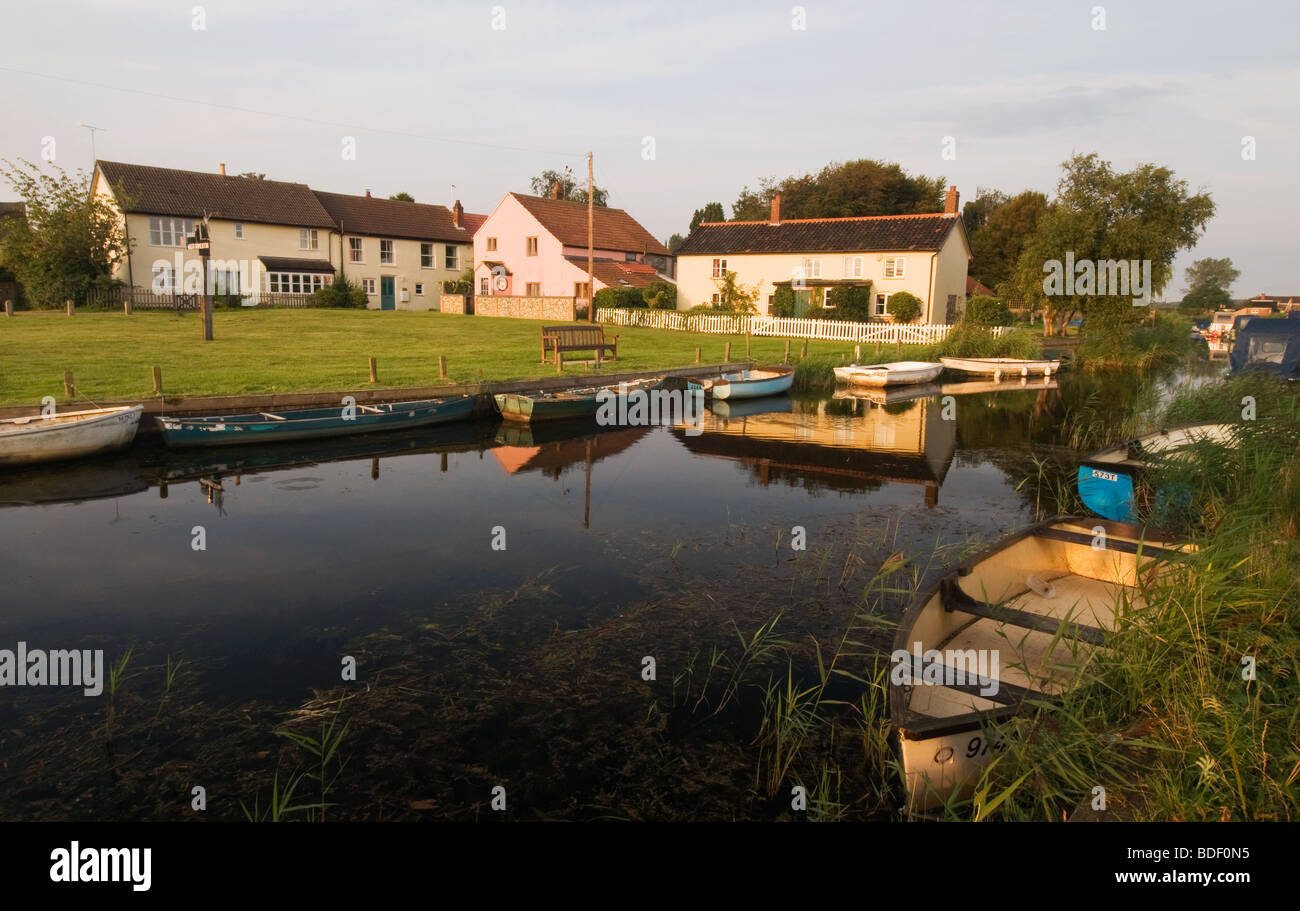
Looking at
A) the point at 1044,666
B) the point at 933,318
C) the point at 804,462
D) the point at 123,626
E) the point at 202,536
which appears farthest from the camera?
the point at 933,318

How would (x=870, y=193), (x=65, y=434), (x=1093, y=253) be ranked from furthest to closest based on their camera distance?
(x=870, y=193)
(x=1093, y=253)
(x=65, y=434)

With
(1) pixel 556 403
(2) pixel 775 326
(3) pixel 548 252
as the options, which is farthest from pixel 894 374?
(3) pixel 548 252

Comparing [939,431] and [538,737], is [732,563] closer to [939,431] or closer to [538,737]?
[538,737]

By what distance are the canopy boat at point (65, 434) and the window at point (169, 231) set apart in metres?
35.8

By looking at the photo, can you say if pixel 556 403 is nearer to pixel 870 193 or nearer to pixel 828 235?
pixel 828 235

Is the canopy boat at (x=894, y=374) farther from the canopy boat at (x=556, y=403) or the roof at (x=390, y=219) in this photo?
the roof at (x=390, y=219)

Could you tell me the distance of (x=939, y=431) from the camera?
2039 cm

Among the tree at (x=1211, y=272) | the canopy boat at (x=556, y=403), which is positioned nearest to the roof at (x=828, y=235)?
the canopy boat at (x=556, y=403)

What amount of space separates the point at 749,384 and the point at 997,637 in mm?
17261

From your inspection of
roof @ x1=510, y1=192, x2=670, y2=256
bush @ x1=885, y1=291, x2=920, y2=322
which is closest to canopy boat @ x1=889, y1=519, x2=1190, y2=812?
bush @ x1=885, y1=291, x2=920, y2=322

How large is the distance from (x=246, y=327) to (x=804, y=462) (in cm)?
2588

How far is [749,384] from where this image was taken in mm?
23828
